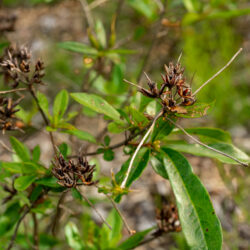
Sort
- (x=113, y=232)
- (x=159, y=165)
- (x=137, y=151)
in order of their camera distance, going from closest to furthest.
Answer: (x=137, y=151) < (x=159, y=165) < (x=113, y=232)

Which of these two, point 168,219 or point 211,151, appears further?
point 168,219

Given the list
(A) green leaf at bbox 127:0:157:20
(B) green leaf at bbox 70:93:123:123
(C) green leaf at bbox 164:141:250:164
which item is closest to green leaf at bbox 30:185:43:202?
(B) green leaf at bbox 70:93:123:123

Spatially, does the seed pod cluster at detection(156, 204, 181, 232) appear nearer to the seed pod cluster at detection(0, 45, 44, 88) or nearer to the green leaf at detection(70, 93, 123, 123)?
the green leaf at detection(70, 93, 123, 123)

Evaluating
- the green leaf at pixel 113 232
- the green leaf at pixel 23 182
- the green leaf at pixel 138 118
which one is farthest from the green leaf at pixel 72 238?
the green leaf at pixel 138 118

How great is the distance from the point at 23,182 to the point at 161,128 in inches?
18.1

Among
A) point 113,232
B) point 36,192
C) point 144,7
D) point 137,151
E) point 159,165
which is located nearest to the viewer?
point 137,151

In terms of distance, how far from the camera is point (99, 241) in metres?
1.43

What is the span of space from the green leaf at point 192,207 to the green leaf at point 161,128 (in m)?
0.07

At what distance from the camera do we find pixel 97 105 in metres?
1.00

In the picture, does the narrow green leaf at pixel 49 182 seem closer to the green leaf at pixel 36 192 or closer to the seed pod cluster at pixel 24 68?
the green leaf at pixel 36 192

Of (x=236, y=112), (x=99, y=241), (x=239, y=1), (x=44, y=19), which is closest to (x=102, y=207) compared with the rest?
(x=99, y=241)

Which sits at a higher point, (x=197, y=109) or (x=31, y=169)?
(x=197, y=109)

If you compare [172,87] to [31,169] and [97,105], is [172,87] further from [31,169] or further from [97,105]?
[31,169]

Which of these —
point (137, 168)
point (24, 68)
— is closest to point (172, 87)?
point (137, 168)
